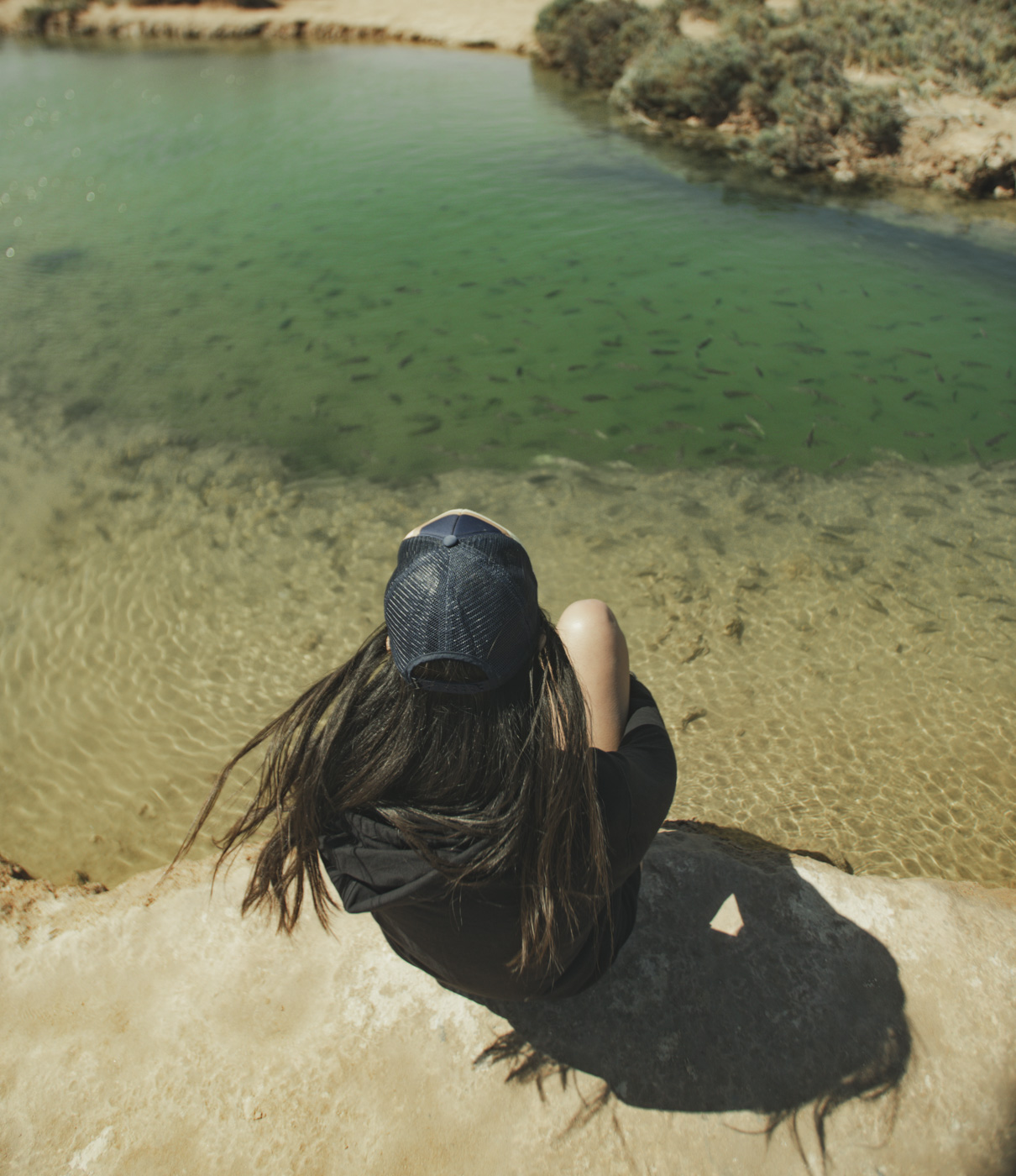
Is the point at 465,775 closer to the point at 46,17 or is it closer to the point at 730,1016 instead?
the point at 730,1016

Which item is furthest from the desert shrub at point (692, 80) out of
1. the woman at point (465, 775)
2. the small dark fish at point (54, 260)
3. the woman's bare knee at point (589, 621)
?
the woman at point (465, 775)

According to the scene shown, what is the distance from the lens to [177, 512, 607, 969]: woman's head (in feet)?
4.59

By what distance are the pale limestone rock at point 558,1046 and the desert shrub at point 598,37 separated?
1831 centimetres

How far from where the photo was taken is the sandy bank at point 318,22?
20172 mm

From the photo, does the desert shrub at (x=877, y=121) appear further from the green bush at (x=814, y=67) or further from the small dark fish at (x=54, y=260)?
the small dark fish at (x=54, y=260)

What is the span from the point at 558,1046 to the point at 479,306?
7522mm

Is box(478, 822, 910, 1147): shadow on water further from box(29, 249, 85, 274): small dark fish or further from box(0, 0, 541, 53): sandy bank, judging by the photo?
box(0, 0, 541, 53): sandy bank

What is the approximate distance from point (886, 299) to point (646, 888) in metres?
7.88

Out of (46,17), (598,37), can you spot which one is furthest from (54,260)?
(46,17)

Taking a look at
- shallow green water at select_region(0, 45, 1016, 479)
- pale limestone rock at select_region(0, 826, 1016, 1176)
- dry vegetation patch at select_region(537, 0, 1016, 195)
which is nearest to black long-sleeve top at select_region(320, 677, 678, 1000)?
pale limestone rock at select_region(0, 826, 1016, 1176)

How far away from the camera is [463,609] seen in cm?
138

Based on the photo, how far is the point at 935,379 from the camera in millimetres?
7000

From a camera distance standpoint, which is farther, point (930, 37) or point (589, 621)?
point (930, 37)

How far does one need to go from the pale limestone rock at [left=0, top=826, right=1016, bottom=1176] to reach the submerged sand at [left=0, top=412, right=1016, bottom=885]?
1.07m
